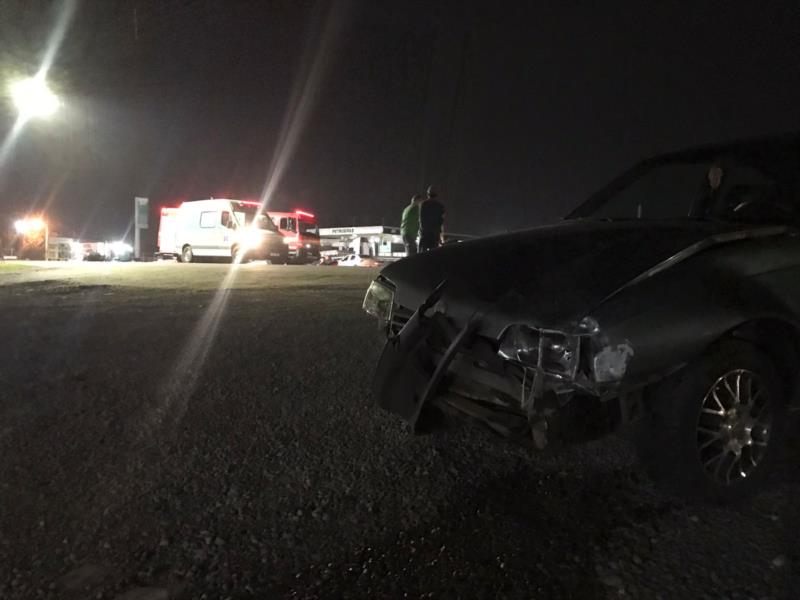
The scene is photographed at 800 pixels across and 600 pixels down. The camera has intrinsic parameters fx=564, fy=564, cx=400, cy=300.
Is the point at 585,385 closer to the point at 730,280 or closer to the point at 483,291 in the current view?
the point at 483,291

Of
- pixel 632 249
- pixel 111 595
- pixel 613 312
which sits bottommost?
pixel 111 595

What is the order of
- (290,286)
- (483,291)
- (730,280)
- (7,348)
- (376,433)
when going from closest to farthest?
(730,280) → (483,291) → (376,433) → (7,348) → (290,286)

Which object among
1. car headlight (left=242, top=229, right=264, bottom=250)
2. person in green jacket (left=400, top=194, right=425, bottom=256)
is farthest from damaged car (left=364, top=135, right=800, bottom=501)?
car headlight (left=242, top=229, right=264, bottom=250)

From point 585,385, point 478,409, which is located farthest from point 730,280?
point 478,409

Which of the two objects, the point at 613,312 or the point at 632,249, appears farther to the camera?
the point at 632,249

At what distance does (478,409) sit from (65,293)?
7.89 m

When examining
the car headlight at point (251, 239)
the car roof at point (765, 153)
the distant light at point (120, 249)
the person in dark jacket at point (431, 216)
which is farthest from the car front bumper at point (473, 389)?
the distant light at point (120, 249)

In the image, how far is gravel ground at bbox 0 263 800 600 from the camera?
1942mm

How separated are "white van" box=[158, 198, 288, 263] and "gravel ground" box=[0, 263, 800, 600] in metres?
16.6

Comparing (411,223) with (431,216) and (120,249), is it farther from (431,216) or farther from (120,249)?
(120,249)

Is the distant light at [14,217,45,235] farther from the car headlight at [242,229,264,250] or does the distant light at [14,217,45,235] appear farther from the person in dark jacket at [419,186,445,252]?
the person in dark jacket at [419,186,445,252]

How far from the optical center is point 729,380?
8.02 feet

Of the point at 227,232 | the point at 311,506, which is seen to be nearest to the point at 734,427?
the point at 311,506

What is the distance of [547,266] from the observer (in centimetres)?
271
